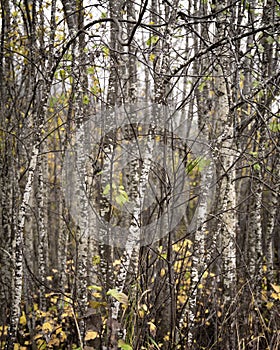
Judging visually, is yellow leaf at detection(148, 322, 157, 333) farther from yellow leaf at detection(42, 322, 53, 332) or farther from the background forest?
yellow leaf at detection(42, 322, 53, 332)

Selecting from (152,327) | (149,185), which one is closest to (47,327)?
(152,327)

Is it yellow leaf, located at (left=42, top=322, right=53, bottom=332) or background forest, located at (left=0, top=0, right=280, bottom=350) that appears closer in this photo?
background forest, located at (left=0, top=0, right=280, bottom=350)

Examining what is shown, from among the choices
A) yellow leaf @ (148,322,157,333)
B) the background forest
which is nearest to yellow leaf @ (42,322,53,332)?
the background forest

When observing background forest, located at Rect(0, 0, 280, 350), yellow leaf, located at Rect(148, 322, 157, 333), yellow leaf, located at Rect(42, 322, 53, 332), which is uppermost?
background forest, located at Rect(0, 0, 280, 350)

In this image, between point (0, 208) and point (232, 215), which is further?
point (0, 208)

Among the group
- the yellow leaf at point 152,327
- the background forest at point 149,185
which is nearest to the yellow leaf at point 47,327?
the background forest at point 149,185

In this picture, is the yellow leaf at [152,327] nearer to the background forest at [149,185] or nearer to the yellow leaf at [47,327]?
the background forest at [149,185]

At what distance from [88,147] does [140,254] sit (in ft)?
5.80

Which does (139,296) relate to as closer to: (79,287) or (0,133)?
(79,287)

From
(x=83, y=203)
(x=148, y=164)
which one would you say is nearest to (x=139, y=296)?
(x=148, y=164)

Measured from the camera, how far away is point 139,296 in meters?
2.91

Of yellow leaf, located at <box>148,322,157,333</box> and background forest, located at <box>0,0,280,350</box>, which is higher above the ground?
background forest, located at <box>0,0,280,350</box>

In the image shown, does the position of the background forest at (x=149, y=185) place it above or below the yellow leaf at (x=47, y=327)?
above

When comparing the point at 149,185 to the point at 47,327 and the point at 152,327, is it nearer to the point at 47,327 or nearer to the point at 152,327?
the point at 152,327
